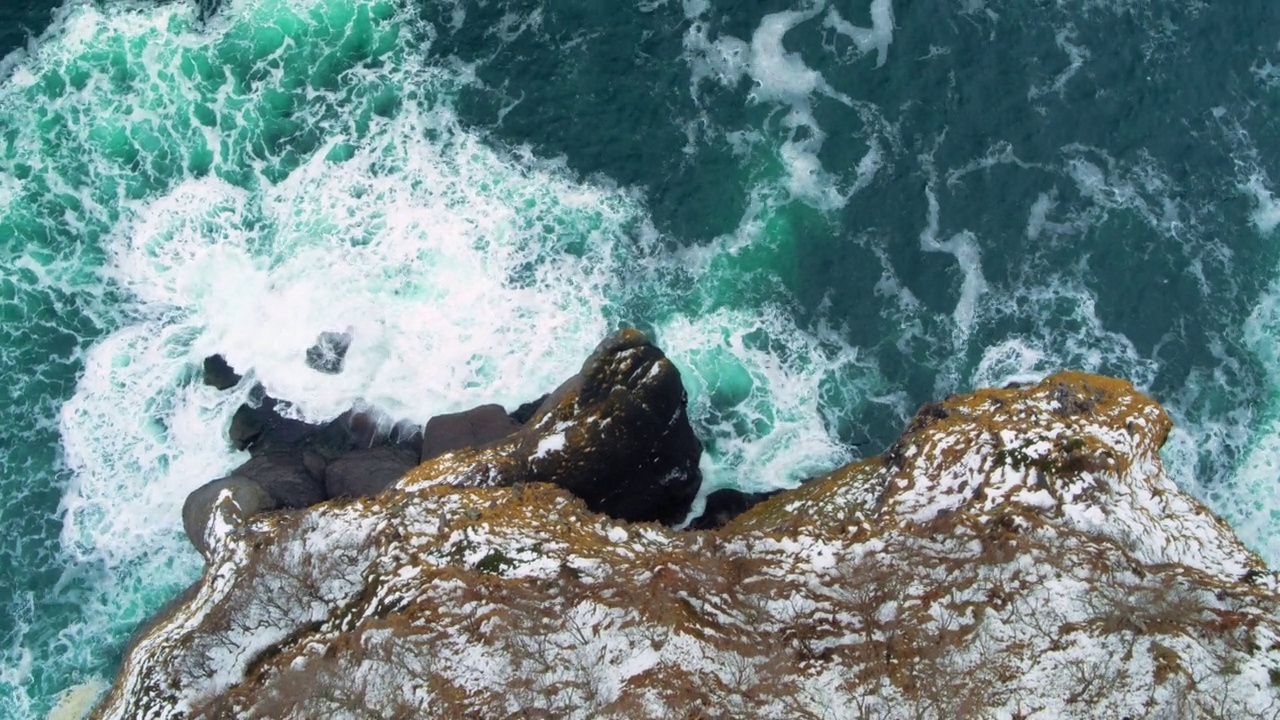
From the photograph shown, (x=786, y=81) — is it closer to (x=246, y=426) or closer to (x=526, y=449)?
(x=526, y=449)

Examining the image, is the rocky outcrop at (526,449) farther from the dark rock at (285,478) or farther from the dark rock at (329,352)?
the dark rock at (329,352)

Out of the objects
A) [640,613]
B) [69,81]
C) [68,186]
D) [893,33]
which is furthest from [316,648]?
[893,33]

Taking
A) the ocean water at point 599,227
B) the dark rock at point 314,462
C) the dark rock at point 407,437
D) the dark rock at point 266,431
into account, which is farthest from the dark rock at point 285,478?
the dark rock at point 407,437

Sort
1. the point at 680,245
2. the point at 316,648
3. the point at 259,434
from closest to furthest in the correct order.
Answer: the point at 316,648 < the point at 259,434 < the point at 680,245

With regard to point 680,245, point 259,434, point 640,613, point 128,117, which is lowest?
point 259,434

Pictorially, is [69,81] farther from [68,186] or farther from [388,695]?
[388,695]

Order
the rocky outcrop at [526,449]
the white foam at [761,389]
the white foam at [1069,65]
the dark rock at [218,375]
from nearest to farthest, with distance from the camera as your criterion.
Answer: the rocky outcrop at [526,449]
the white foam at [761,389]
the dark rock at [218,375]
the white foam at [1069,65]

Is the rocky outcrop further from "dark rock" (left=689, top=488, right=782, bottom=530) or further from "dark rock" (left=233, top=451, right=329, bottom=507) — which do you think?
"dark rock" (left=689, top=488, right=782, bottom=530)

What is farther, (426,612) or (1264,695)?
(426,612)
